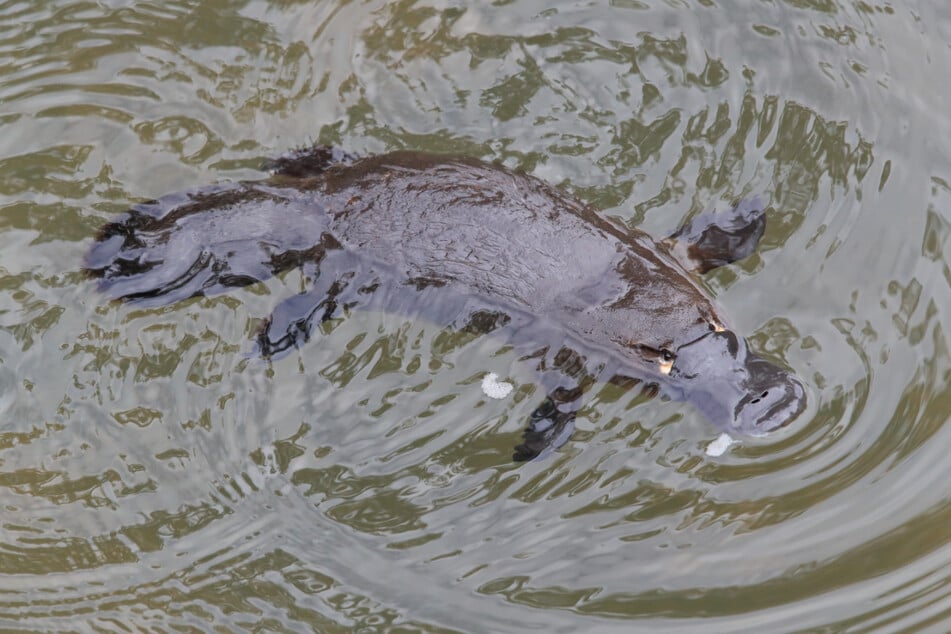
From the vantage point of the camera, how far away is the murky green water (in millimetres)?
3602

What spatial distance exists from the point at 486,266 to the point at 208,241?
1.19m

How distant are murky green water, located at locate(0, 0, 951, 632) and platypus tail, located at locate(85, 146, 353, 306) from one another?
9 centimetres

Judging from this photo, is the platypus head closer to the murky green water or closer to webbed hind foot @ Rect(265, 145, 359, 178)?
the murky green water

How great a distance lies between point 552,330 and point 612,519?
75cm

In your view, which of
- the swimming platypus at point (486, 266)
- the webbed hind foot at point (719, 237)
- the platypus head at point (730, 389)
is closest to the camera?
the swimming platypus at point (486, 266)

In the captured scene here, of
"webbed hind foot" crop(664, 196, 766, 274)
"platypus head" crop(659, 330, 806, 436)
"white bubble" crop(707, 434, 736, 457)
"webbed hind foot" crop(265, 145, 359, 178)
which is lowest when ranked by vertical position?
"white bubble" crop(707, 434, 736, 457)

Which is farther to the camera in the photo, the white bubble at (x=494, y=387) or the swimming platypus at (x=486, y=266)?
the white bubble at (x=494, y=387)

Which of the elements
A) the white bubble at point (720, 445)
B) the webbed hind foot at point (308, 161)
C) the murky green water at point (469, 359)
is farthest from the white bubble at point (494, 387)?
the webbed hind foot at point (308, 161)

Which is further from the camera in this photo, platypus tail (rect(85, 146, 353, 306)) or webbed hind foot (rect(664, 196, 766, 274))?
webbed hind foot (rect(664, 196, 766, 274))

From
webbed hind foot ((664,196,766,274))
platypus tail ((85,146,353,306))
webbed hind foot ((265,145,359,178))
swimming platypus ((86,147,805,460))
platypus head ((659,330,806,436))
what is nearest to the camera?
swimming platypus ((86,147,805,460))

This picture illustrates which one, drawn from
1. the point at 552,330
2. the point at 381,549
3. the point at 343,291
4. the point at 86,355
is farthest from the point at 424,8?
the point at 381,549

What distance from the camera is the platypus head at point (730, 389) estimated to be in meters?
3.70

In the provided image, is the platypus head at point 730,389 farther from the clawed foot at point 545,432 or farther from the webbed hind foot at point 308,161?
the webbed hind foot at point 308,161

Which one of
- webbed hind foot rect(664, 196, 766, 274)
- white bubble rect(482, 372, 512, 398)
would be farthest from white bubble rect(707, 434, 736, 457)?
white bubble rect(482, 372, 512, 398)
